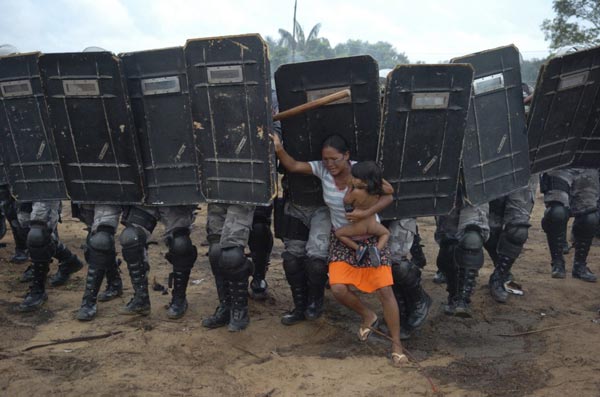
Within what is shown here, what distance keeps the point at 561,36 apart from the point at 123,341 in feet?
60.2

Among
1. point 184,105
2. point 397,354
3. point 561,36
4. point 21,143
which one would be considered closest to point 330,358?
point 397,354

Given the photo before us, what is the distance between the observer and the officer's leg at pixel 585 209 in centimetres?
604

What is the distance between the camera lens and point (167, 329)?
15.7 feet

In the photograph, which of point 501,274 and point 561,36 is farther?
point 561,36

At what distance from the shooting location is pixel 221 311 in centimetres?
486

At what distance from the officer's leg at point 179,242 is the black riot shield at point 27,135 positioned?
3.11 feet

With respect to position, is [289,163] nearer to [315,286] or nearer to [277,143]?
[277,143]

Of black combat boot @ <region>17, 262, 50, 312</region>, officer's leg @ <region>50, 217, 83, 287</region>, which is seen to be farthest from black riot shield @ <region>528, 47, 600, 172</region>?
officer's leg @ <region>50, 217, 83, 287</region>

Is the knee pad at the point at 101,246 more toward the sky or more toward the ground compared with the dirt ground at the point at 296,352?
more toward the sky

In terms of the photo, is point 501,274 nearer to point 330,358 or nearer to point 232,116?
point 330,358

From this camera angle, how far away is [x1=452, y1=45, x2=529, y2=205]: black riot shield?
4.55 m

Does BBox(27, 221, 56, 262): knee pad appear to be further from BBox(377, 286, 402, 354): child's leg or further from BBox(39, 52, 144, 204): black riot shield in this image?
BBox(377, 286, 402, 354): child's leg

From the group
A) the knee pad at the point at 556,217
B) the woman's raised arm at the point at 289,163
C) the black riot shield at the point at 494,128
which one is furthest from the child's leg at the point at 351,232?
the knee pad at the point at 556,217

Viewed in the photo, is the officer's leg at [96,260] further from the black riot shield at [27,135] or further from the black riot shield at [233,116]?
the black riot shield at [233,116]
